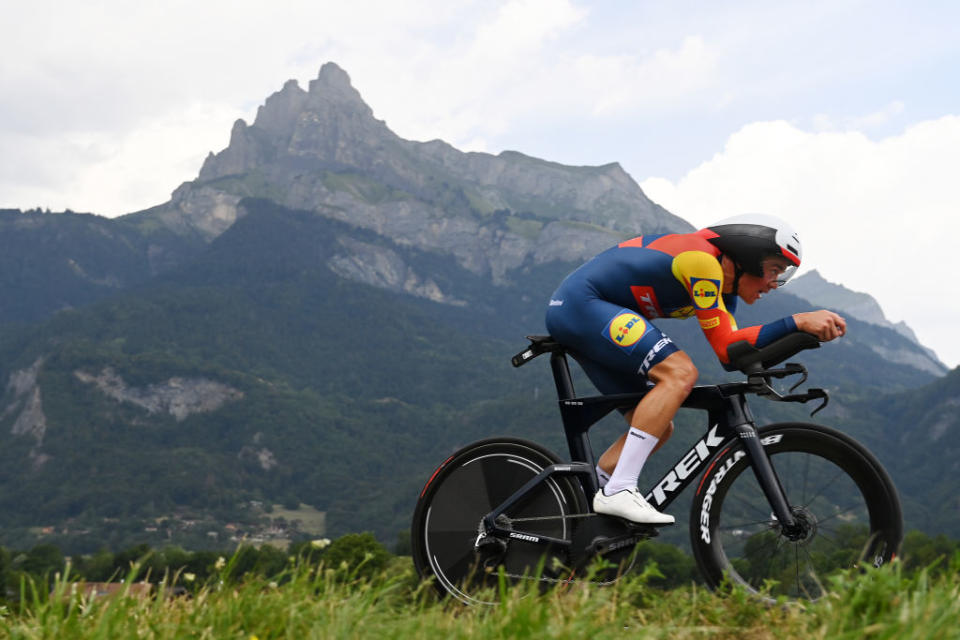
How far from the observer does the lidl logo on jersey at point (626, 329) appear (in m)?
4.47

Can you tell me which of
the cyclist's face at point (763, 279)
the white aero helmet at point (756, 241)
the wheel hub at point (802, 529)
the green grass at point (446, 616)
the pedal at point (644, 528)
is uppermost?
the white aero helmet at point (756, 241)

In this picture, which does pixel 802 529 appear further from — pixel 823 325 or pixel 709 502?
pixel 823 325

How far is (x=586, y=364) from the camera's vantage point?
16.1ft

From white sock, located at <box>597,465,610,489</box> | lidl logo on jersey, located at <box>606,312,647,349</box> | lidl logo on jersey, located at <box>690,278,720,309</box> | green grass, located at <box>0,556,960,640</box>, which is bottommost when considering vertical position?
green grass, located at <box>0,556,960,640</box>

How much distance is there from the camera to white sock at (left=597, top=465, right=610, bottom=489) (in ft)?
15.5

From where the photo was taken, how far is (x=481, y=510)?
483 cm

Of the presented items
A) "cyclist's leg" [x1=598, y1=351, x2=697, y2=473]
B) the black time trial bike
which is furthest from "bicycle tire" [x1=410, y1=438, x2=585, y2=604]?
"cyclist's leg" [x1=598, y1=351, x2=697, y2=473]

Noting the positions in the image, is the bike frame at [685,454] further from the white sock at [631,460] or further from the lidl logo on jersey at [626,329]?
the lidl logo on jersey at [626,329]

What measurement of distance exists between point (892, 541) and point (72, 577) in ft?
11.9

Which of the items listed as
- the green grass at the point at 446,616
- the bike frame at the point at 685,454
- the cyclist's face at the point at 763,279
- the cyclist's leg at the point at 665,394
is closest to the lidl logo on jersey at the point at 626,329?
the cyclist's leg at the point at 665,394

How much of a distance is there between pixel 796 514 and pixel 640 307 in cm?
135

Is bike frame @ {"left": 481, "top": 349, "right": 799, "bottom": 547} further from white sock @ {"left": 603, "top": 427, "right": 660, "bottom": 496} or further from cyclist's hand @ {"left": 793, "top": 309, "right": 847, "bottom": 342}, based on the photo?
cyclist's hand @ {"left": 793, "top": 309, "right": 847, "bottom": 342}

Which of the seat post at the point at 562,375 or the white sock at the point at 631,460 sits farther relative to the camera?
the seat post at the point at 562,375

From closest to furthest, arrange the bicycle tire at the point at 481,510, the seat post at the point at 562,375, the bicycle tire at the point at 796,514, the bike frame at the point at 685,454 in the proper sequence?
1. the bicycle tire at the point at 796,514
2. the bike frame at the point at 685,454
3. the bicycle tire at the point at 481,510
4. the seat post at the point at 562,375
